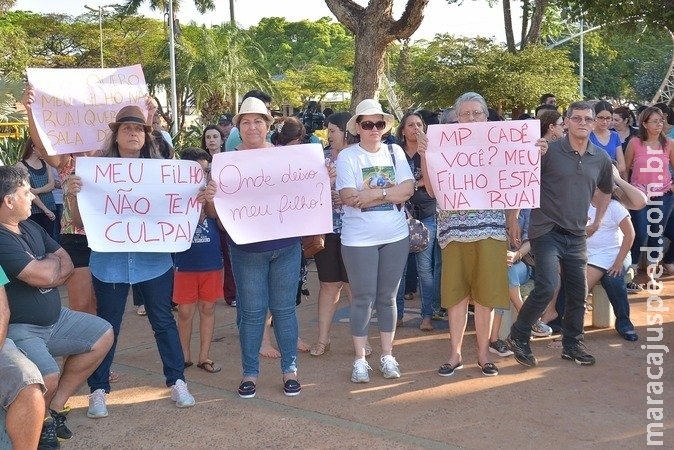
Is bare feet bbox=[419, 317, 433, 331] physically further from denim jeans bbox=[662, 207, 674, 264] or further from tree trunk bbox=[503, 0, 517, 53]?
tree trunk bbox=[503, 0, 517, 53]

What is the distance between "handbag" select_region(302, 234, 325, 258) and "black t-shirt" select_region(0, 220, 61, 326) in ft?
5.67

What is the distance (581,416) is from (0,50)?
42.4 m

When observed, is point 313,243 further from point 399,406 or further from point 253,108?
point 399,406

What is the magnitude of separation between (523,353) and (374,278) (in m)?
1.22

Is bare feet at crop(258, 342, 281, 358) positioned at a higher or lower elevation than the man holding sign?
lower

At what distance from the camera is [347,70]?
211ft

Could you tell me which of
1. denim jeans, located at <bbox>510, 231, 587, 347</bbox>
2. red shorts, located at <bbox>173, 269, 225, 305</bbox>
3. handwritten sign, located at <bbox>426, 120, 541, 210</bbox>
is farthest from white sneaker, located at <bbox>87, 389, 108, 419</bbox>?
denim jeans, located at <bbox>510, 231, 587, 347</bbox>

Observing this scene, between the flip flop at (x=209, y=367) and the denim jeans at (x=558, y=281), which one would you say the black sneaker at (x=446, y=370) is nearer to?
the denim jeans at (x=558, y=281)

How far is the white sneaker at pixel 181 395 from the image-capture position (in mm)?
4867

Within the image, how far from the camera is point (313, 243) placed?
211 inches

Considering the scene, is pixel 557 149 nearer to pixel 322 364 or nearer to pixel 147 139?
pixel 322 364

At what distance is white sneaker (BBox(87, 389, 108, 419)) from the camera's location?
4.73 metres

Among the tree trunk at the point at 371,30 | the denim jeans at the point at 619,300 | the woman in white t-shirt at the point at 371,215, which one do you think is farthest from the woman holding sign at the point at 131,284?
the tree trunk at the point at 371,30

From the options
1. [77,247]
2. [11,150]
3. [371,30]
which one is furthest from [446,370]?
[11,150]
